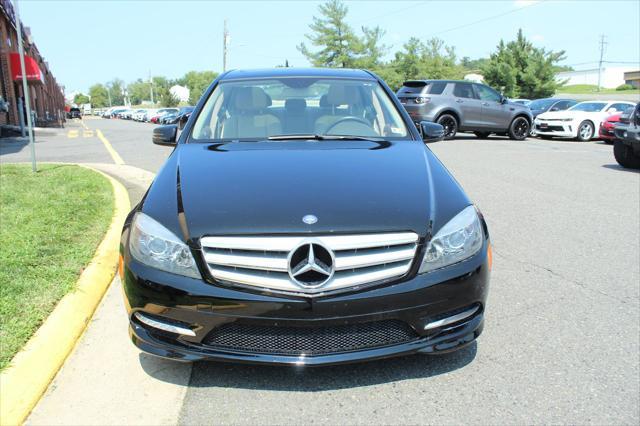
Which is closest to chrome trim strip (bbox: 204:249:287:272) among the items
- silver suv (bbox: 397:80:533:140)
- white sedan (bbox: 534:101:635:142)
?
silver suv (bbox: 397:80:533:140)

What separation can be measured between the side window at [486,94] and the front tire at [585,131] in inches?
144

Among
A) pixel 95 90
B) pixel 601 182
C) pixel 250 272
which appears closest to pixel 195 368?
pixel 250 272

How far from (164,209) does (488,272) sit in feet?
5.31

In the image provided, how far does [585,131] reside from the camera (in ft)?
61.6

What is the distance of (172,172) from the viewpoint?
3213 millimetres

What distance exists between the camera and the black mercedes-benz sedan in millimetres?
2445

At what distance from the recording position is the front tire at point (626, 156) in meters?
10.5

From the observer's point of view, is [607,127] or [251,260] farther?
[607,127]

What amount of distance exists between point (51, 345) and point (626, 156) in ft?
34.7

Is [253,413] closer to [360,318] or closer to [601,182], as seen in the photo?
[360,318]

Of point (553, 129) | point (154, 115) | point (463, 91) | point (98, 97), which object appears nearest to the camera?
point (463, 91)

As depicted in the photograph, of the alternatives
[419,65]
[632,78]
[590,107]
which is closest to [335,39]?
[419,65]

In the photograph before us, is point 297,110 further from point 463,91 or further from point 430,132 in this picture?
point 463,91

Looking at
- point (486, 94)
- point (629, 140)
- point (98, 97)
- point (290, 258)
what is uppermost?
point (98, 97)
